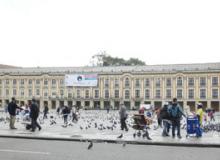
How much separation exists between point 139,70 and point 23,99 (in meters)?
35.7

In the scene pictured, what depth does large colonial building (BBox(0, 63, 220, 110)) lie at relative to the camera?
92750 millimetres

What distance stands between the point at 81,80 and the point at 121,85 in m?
12.5

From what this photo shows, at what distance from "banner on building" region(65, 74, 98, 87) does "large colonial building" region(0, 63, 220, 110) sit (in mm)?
1432

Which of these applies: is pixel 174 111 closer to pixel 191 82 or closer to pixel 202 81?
pixel 202 81

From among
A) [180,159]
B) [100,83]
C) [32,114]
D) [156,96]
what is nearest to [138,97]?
[156,96]

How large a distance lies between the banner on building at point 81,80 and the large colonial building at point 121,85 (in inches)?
56.4

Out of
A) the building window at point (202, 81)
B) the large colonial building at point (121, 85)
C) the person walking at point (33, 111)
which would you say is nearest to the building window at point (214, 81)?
the large colonial building at point (121, 85)

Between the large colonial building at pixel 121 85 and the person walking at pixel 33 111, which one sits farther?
the large colonial building at pixel 121 85

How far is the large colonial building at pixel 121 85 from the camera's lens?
92750 mm

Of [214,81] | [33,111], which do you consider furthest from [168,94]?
[33,111]

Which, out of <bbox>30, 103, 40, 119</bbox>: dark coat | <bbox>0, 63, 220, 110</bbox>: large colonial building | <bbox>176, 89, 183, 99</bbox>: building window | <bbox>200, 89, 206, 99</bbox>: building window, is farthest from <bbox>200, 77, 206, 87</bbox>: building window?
<bbox>30, 103, 40, 119</bbox>: dark coat

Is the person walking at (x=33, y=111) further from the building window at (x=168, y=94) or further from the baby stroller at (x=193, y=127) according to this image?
the building window at (x=168, y=94)

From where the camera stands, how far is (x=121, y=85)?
329 ft

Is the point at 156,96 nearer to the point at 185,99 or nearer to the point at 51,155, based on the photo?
the point at 185,99
